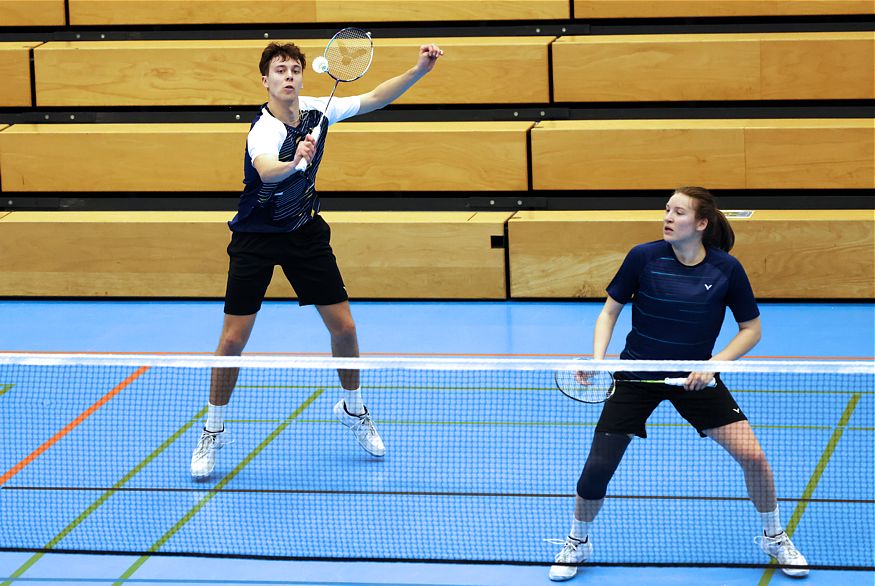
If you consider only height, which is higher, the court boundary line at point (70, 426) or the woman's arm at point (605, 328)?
the woman's arm at point (605, 328)

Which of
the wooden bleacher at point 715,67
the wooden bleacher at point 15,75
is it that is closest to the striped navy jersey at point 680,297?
the wooden bleacher at point 715,67

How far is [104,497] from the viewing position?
5527 mm

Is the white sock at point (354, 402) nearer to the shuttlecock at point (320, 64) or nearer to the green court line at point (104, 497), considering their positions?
the green court line at point (104, 497)

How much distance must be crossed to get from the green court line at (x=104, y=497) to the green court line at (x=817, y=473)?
9.23ft

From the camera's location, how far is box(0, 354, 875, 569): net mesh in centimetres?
489

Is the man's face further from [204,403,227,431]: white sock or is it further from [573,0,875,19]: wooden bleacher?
[573,0,875,19]: wooden bleacher

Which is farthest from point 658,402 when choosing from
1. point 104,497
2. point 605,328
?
point 104,497

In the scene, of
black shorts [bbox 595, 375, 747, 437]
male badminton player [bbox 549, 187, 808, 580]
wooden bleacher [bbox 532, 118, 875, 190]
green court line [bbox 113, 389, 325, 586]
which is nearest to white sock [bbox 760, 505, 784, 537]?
male badminton player [bbox 549, 187, 808, 580]

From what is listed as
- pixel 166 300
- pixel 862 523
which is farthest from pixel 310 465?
pixel 166 300


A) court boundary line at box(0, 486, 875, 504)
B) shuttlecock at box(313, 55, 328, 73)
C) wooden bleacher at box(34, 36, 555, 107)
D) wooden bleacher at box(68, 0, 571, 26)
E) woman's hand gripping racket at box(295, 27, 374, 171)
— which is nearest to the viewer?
court boundary line at box(0, 486, 875, 504)

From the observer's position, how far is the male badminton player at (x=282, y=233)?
5.59m

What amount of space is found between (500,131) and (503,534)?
4433 millimetres

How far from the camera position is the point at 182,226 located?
8914 millimetres

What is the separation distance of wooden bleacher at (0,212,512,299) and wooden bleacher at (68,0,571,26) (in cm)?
168
